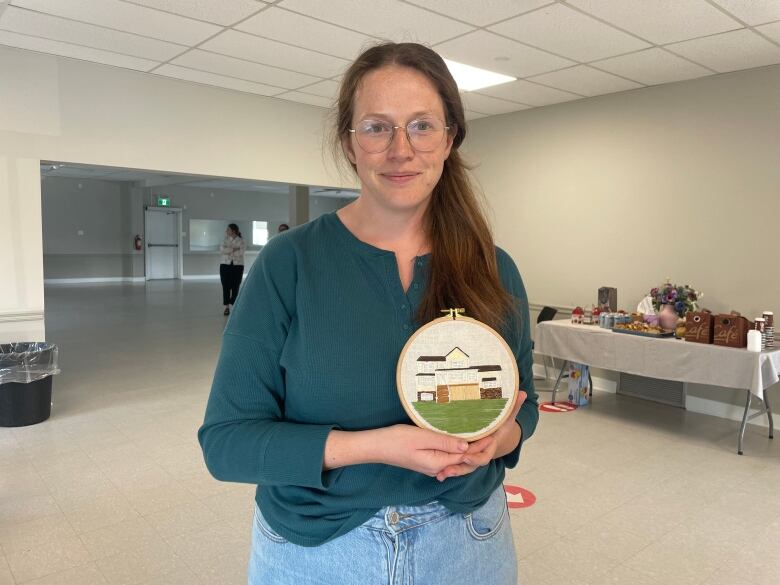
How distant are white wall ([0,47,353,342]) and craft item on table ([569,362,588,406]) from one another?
317cm

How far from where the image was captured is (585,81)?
5.21 meters

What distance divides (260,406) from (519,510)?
8.93 ft

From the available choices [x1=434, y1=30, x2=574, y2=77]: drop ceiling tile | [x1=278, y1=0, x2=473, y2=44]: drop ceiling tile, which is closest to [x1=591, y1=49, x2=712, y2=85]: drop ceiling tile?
[x1=434, y1=30, x2=574, y2=77]: drop ceiling tile

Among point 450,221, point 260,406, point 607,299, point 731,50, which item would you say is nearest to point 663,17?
point 731,50

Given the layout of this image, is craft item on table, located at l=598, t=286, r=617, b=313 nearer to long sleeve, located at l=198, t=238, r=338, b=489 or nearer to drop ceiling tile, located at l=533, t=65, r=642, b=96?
drop ceiling tile, located at l=533, t=65, r=642, b=96

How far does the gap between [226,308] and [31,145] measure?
6.18 metres

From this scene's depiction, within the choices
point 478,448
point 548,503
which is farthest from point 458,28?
point 478,448

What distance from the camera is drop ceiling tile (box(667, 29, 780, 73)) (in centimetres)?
400

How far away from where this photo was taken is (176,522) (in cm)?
304

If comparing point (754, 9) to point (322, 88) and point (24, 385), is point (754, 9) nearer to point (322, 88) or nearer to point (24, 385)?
point (322, 88)

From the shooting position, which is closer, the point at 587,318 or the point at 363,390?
the point at 363,390

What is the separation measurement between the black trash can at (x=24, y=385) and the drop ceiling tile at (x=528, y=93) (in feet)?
14.6

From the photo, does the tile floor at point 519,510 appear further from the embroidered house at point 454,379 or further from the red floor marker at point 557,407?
the embroidered house at point 454,379

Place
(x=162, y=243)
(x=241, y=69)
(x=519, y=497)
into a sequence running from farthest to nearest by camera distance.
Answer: (x=162, y=243)
(x=241, y=69)
(x=519, y=497)
